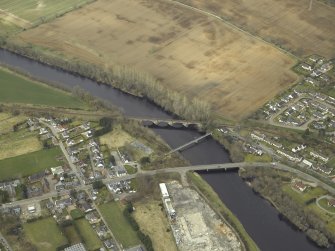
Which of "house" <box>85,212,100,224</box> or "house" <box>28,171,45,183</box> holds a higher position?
"house" <box>28,171,45,183</box>

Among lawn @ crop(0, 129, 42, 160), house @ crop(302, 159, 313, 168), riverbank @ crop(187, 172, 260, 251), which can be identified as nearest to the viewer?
riverbank @ crop(187, 172, 260, 251)

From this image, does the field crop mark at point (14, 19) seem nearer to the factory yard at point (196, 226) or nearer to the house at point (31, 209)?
the house at point (31, 209)

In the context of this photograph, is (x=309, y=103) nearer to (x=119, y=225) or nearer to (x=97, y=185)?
(x=97, y=185)

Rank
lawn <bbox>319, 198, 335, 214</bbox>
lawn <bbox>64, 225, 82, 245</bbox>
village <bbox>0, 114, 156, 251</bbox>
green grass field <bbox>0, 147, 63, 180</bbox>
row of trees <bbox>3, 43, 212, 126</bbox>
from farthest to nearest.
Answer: row of trees <bbox>3, 43, 212, 126</bbox> < green grass field <bbox>0, 147, 63, 180</bbox> < lawn <bbox>319, 198, 335, 214</bbox> < village <bbox>0, 114, 156, 251</bbox> < lawn <bbox>64, 225, 82, 245</bbox>

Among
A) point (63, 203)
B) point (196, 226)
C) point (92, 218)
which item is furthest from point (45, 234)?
point (196, 226)

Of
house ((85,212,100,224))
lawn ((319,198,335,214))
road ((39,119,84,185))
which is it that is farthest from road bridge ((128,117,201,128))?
lawn ((319,198,335,214))

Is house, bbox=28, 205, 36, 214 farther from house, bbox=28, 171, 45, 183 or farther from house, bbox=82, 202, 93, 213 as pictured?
house, bbox=82, 202, 93, 213

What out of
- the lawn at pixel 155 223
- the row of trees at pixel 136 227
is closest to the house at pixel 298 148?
the lawn at pixel 155 223
